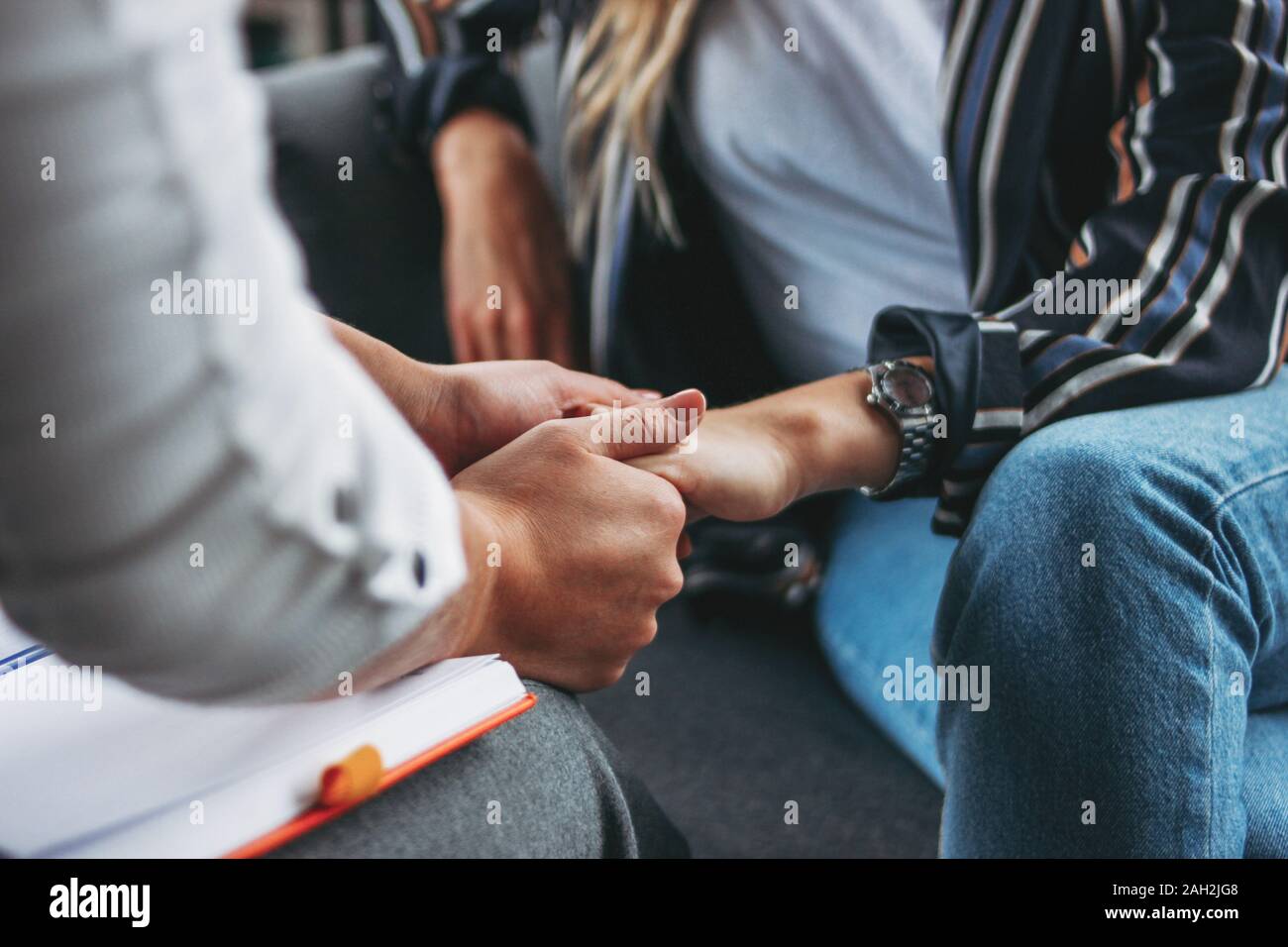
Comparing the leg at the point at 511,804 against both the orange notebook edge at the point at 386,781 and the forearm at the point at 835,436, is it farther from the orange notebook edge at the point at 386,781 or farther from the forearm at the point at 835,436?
the forearm at the point at 835,436

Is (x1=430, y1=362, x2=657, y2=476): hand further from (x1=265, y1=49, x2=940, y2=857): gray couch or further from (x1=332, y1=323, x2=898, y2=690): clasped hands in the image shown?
(x1=265, y1=49, x2=940, y2=857): gray couch

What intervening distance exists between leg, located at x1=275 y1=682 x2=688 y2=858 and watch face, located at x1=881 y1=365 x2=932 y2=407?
23 cm

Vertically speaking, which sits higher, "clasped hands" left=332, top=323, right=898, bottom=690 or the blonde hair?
the blonde hair

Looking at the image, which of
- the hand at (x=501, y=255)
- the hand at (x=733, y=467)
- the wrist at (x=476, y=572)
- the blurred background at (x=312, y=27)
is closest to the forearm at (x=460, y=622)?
the wrist at (x=476, y=572)

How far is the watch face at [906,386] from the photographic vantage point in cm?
47

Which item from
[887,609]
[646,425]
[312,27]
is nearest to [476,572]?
[646,425]

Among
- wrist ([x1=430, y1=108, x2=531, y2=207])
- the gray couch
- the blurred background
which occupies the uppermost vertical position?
the blurred background

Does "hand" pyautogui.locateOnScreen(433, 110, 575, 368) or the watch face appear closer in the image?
the watch face

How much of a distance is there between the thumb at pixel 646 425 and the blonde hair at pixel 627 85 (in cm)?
24

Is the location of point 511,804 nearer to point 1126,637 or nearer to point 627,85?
point 1126,637

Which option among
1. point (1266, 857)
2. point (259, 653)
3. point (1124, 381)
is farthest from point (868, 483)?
point (259, 653)

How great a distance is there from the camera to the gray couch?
20.7 inches

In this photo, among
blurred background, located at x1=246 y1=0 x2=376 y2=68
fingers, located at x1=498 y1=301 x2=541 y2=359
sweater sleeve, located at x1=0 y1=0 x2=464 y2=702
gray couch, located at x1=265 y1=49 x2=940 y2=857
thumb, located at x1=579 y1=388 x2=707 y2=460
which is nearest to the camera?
sweater sleeve, located at x1=0 y1=0 x2=464 y2=702

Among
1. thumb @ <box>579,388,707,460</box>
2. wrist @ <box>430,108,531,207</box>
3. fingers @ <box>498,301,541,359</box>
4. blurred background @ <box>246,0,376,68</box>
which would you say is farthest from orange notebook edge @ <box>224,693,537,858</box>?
blurred background @ <box>246,0,376,68</box>
